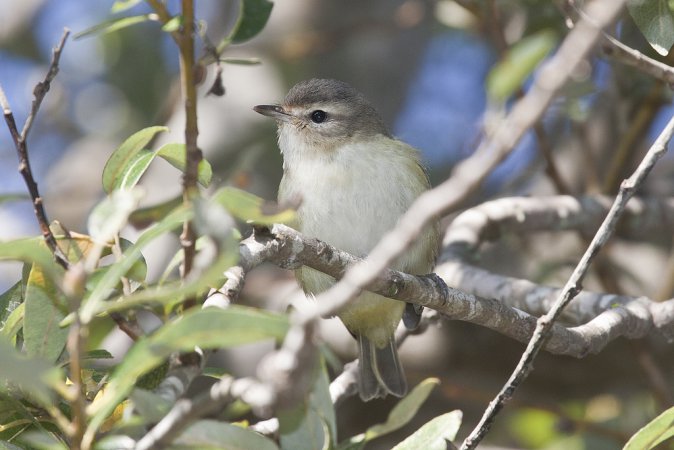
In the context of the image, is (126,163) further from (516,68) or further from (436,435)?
(516,68)

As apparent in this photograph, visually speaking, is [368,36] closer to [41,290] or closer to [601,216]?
[601,216]

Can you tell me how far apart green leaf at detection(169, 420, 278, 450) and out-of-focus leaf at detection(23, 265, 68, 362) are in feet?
2.01

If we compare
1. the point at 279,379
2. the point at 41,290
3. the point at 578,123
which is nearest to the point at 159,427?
the point at 279,379

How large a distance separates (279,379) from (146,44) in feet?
21.4

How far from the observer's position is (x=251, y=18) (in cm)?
267

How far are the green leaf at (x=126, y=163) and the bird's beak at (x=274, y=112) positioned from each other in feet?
6.48

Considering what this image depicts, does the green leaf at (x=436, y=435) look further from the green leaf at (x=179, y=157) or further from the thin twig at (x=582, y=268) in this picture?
the green leaf at (x=179, y=157)

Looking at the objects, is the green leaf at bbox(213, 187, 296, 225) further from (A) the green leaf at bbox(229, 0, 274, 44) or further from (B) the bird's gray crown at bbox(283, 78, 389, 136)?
(B) the bird's gray crown at bbox(283, 78, 389, 136)

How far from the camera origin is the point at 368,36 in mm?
6637

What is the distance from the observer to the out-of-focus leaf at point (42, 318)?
7.14ft

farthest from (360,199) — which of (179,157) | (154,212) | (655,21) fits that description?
(179,157)

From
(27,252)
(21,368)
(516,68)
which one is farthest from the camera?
(27,252)

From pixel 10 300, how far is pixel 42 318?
0.44m

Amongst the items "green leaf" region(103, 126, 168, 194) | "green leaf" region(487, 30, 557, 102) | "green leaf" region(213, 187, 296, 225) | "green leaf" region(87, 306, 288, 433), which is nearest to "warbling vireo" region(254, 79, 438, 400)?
"green leaf" region(103, 126, 168, 194)
